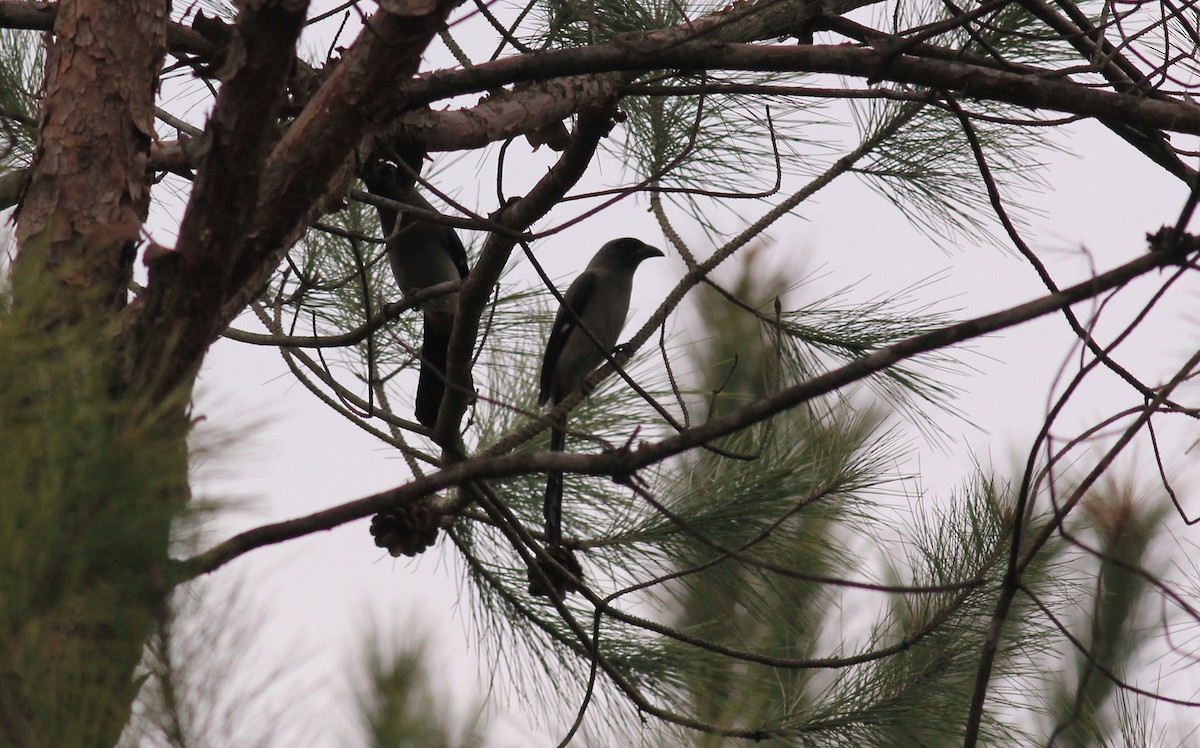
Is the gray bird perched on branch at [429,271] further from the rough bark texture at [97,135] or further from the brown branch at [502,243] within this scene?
the rough bark texture at [97,135]

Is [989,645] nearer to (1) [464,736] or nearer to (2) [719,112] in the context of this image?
(1) [464,736]

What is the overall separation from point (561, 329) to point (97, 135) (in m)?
3.06

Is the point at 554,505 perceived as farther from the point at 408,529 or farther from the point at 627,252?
the point at 627,252

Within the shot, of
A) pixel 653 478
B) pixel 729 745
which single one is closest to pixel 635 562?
pixel 653 478

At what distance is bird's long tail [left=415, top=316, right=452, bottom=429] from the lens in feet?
14.0

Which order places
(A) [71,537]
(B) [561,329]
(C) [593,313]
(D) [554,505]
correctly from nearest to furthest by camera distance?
(A) [71,537] → (D) [554,505] → (B) [561,329] → (C) [593,313]

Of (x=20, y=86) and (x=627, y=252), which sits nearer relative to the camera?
(x=20, y=86)

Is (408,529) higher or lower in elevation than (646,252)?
lower

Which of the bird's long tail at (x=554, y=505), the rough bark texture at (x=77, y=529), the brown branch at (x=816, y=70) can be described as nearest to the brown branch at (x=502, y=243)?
the brown branch at (x=816, y=70)

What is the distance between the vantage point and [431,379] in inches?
167

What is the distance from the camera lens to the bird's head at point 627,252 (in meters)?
5.66

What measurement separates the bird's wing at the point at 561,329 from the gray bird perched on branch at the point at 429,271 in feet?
1.36

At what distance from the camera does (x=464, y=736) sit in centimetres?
200

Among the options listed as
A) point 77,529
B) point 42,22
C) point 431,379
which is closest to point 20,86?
point 42,22
